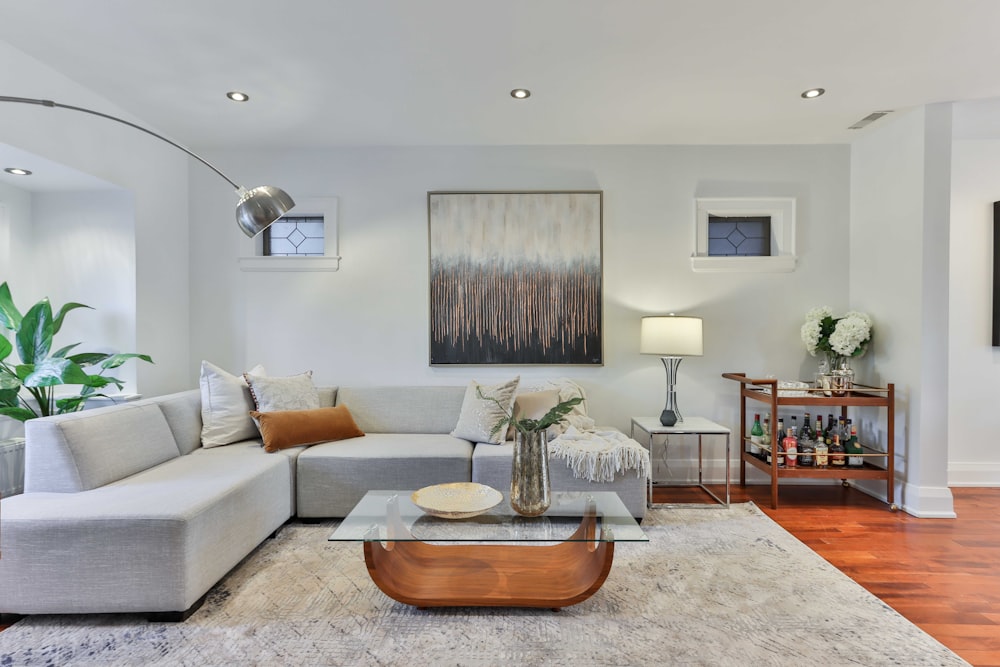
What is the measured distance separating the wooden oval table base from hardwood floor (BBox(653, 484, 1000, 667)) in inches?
50.8

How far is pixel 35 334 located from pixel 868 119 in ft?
16.8

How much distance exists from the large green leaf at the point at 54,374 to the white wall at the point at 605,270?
135 cm

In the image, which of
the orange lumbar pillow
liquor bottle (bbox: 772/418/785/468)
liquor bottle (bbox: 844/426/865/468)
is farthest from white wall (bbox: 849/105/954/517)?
the orange lumbar pillow

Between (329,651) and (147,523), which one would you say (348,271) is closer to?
(147,523)

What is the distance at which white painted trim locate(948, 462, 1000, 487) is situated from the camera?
3.78 m

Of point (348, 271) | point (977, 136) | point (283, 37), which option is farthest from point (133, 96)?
point (977, 136)

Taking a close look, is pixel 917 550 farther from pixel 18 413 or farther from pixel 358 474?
pixel 18 413

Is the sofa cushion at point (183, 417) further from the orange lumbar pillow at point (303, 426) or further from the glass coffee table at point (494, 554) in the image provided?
the glass coffee table at point (494, 554)

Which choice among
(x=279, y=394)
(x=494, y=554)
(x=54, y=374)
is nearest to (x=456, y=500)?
(x=494, y=554)

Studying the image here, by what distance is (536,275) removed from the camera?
384cm

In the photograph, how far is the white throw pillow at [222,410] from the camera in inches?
123

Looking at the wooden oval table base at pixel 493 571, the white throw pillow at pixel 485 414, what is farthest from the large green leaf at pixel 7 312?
the white throw pillow at pixel 485 414

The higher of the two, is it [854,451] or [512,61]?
[512,61]

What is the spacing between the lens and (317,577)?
2.37 m
